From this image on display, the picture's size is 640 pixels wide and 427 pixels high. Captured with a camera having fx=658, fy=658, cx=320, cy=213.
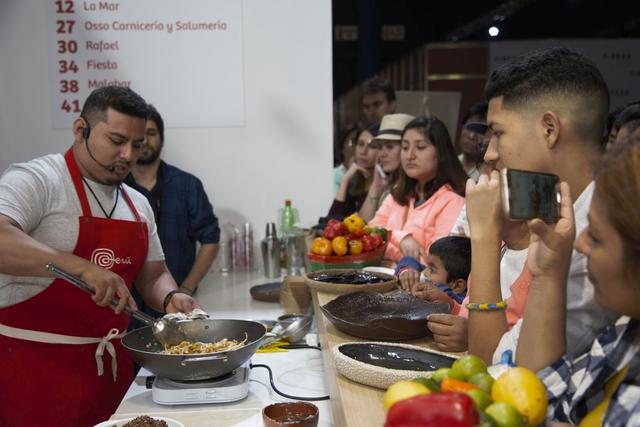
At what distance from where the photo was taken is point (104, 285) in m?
2.37

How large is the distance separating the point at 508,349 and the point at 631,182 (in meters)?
0.56

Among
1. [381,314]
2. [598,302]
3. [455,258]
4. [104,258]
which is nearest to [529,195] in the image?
[598,302]

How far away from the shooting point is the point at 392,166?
15.4 feet

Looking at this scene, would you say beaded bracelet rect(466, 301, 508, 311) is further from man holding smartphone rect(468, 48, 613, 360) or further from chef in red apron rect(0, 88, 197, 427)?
chef in red apron rect(0, 88, 197, 427)

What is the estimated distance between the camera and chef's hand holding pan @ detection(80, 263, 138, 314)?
7.78 ft

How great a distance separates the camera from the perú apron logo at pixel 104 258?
2.79 metres

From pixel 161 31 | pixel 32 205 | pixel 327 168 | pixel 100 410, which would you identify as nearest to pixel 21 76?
pixel 161 31

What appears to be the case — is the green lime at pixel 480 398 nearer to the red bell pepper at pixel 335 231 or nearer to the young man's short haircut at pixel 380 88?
the red bell pepper at pixel 335 231

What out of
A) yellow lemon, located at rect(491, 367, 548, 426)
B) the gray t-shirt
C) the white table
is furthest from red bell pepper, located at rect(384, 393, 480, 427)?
the gray t-shirt

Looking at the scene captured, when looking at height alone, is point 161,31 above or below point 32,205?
above

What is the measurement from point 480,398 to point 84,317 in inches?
81.9

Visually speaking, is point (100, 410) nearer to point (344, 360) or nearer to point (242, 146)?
point (344, 360)

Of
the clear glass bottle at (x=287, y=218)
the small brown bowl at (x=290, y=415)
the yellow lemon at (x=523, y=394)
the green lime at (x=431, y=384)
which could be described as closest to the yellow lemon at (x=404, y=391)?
the green lime at (x=431, y=384)

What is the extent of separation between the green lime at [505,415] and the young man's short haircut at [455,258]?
5.25 ft
